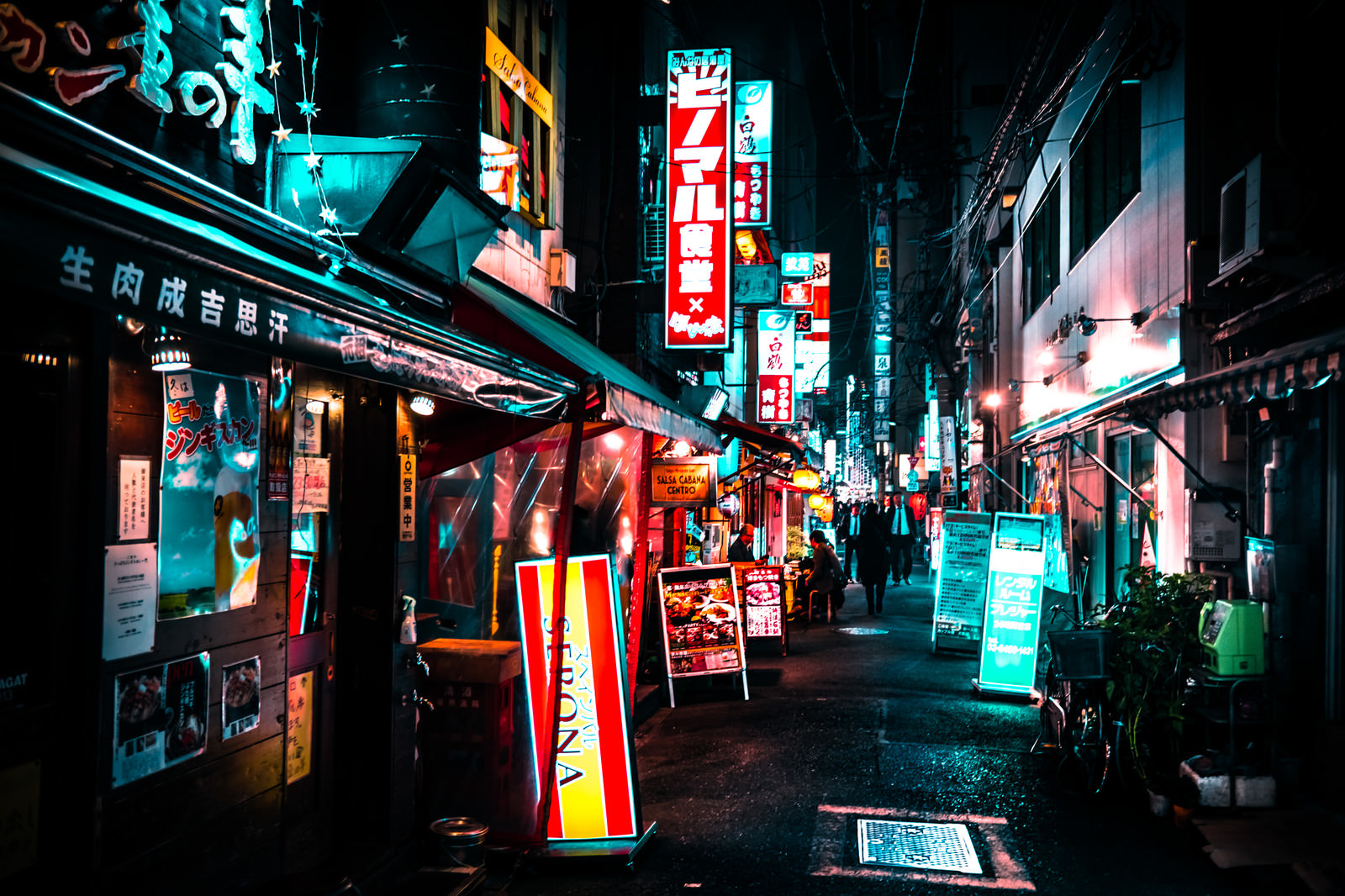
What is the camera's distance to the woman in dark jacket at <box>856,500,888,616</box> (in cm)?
2100

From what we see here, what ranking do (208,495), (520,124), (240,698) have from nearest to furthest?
(208,495) → (240,698) → (520,124)

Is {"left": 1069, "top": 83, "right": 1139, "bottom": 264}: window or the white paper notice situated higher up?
{"left": 1069, "top": 83, "right": 1139, "bottom": 264}: window

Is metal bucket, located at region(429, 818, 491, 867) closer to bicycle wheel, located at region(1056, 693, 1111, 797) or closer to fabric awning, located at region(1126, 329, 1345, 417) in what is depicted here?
bicycle wheel, located at region(1056, 693, 1111, 797)

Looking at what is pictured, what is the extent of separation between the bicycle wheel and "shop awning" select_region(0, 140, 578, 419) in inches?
253

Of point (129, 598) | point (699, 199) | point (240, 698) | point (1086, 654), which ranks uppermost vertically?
point (699, 199)

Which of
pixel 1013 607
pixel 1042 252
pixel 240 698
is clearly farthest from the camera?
pixel 1042 252

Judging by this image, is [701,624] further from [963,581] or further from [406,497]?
[406,497]

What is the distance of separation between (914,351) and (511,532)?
153 ft

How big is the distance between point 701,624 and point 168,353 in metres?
8.73

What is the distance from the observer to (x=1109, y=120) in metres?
14.4

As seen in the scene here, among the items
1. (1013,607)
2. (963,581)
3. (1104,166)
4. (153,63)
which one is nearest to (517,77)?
(153,63)

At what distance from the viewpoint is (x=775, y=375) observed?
967 inches

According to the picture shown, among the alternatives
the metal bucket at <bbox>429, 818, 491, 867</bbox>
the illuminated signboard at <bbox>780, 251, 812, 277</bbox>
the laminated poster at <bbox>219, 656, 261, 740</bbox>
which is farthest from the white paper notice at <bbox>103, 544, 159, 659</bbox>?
the illuminated signboard at <bbox>780, 251, 812, 277</bbox>

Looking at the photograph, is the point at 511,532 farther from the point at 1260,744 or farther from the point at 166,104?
the point at 1260,744
